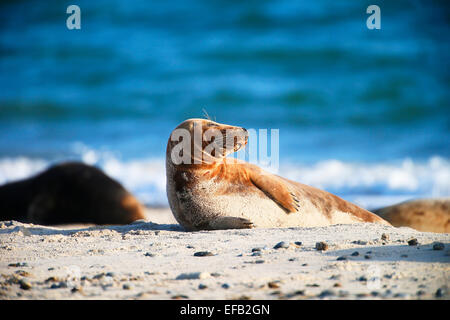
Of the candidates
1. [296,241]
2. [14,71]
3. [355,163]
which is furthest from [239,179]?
[14,71]

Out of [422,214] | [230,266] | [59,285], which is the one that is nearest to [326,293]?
[230,266]

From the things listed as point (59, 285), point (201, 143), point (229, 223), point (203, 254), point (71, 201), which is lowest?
point (59, 285)

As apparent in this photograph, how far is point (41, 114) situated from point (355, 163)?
12651 millimetres

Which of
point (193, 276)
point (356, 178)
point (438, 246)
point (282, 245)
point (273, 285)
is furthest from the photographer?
point (356, 178)

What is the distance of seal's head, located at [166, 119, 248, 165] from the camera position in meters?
6.21

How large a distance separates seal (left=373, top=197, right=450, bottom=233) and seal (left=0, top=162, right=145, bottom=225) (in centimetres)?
477

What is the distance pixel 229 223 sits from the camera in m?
6.08

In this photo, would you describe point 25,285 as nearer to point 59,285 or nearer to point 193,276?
point 59,285

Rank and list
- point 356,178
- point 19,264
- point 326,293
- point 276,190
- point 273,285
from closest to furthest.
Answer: point 326,293 → point 273,285 → point 19,264 → point 276,190 → point 356,178

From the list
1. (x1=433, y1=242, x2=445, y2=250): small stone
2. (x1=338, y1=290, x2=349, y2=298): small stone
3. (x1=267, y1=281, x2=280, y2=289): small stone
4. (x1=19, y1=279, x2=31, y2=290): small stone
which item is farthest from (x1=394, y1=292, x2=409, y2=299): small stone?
(x1=19, y1=279, x2=31, y2=290): small stone

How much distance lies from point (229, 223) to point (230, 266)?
7.06ft

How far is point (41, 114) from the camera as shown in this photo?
73.9ft
